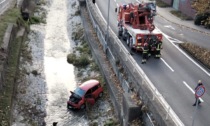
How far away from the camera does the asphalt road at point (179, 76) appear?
19906 mm

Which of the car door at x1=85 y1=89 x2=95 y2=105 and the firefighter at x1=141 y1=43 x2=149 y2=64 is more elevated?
the firefighter at x1=141 y1=43 x2=149 y2=64

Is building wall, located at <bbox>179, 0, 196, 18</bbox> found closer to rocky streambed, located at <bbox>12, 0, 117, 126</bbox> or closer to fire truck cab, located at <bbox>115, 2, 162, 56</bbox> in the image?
fire truck cab, located at <bbox>115, 2, 162, 56</bbox>

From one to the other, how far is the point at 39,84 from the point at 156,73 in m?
11.1

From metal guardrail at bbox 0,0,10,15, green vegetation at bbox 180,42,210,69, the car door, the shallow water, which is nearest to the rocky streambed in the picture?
the shallow water

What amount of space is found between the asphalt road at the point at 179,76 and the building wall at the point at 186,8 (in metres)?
7.77

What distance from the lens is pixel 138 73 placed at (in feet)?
76.4

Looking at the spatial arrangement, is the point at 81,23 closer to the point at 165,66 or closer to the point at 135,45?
the point at 135,45

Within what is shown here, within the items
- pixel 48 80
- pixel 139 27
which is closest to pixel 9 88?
pixel 48 80

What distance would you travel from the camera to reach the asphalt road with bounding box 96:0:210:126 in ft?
65.3

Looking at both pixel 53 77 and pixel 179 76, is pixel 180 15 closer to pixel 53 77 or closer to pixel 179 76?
pixel 179 76

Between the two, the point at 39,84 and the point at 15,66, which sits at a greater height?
the point at 15,66

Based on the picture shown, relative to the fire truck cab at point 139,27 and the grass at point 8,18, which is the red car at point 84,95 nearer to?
the fire truck cab at point 139,27

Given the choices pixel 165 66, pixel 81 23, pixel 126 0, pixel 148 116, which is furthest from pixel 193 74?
pixel 126 0

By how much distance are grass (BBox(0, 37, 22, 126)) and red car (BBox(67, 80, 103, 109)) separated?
476cm
